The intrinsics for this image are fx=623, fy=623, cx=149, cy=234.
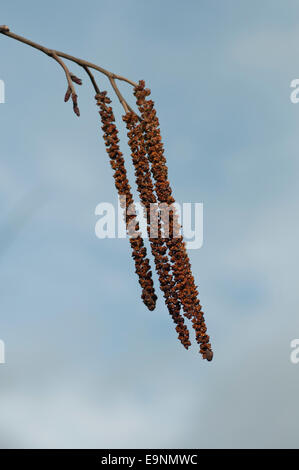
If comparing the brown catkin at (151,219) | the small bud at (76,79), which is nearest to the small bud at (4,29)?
the small bud at (76,79)

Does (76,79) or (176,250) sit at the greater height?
(76,79)

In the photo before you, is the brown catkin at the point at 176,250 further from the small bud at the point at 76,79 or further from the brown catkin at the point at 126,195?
the small bud at the point at 76,79

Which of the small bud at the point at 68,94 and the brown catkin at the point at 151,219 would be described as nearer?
the brown catkin at the point at 151,219

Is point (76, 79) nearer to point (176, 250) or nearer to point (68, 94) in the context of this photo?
point (68, 94)


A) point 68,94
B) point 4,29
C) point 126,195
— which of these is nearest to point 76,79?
point 68,94

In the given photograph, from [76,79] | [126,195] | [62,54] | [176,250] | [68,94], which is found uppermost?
[62,54]

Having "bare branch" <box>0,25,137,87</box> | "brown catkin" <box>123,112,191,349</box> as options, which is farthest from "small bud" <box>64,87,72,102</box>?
"brown catkin" <box>123,112,191,349</box>

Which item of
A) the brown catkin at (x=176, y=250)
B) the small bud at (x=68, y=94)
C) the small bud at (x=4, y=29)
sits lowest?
the brown catkin at (x=176, y=250)
